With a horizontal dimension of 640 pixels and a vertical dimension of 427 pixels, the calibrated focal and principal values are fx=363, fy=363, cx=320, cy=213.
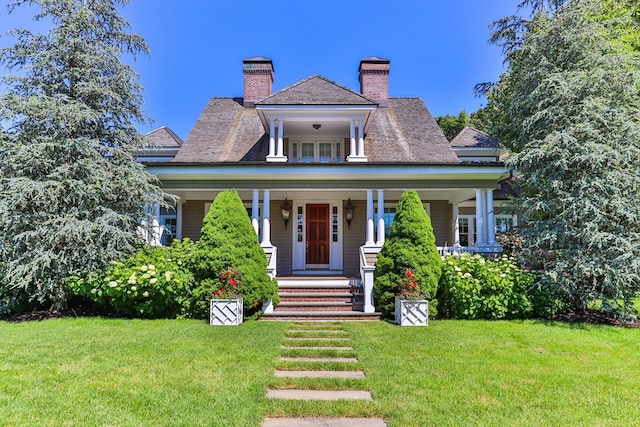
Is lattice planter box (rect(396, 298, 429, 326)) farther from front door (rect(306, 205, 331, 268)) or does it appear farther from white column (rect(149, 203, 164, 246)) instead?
white column (rect(149, 203, 164, 246))


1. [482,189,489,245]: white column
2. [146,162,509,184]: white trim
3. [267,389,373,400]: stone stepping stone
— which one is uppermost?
[146,162,509,184]: white trim

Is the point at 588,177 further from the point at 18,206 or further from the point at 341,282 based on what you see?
the point at 18,206

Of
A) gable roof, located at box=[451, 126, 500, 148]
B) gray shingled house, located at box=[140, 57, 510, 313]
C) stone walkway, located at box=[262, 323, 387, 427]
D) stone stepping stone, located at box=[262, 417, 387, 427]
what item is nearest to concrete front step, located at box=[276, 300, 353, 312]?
gray shingled house, located at box=[140, 57, 510, 313]

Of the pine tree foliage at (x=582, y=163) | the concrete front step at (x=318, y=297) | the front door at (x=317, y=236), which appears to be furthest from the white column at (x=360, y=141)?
the concrete front step at (x=318, y=297)

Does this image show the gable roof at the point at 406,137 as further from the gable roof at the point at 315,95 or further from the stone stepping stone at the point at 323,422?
the stone stepping stone at the point at 323,422

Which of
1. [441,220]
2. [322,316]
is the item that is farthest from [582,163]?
[322,316]

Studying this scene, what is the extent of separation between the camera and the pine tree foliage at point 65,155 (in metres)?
7.59

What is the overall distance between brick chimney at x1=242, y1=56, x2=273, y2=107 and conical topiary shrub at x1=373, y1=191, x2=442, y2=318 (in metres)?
8.46

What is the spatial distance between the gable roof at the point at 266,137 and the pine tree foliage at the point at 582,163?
Result: 10.7 ft

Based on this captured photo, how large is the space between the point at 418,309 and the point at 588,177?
4.67m

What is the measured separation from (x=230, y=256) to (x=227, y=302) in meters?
1.00

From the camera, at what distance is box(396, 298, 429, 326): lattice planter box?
715cm

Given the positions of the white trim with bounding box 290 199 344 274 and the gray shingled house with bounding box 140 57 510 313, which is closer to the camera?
the gray shingled house with bounding box 140 57 510 313

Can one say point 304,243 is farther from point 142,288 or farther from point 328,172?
point 142,288
